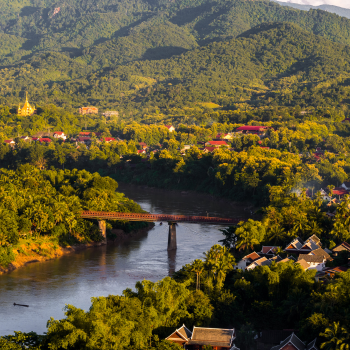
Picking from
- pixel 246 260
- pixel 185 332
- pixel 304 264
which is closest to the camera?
pixel 185 332

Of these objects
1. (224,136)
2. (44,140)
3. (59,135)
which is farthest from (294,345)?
(59,135)

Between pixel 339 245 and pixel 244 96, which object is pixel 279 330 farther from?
pixel 244 96

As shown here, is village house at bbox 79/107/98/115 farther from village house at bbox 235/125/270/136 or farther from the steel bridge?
the steel bridge

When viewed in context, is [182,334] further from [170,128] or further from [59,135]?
[170,128]

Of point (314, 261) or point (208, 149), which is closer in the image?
point (314, 261)

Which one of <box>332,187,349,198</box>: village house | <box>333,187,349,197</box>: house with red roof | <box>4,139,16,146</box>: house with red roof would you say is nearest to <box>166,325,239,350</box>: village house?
<box>332,187,349,198</box>: village house

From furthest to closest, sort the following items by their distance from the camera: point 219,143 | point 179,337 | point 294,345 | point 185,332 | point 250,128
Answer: point 250,128, point 219,143, point 185,332, point 179,337, point 294,345

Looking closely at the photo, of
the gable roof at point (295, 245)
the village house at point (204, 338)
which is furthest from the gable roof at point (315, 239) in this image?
the village house at point (204, 338)
